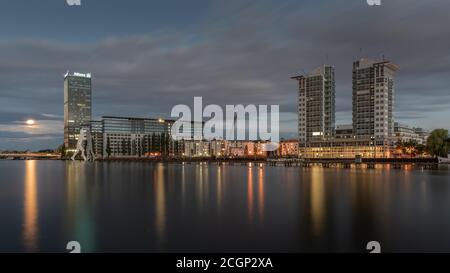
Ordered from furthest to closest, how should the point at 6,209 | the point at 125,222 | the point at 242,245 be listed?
the point at 6,209
the point at 125,222
the point at 242,245

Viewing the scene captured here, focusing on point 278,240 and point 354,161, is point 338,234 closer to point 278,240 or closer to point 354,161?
point 278,240

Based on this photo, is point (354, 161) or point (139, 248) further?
Answer: point (354, 161)

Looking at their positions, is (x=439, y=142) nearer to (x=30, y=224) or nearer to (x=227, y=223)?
(x=227, y=223)

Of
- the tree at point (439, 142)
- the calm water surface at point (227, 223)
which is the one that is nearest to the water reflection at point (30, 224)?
the calm water surface at point (227, 223)

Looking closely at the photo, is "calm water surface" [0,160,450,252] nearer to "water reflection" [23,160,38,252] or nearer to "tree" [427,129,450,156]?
"water reflection" [23,160,38,252]

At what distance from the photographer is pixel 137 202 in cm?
4312

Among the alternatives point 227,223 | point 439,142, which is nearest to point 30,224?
point 227,223

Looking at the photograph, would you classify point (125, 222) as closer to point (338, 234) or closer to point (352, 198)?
point (338, 234)

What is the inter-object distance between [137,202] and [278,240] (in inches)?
896

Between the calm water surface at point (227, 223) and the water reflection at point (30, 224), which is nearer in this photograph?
the calm water surface at point (227, 223)

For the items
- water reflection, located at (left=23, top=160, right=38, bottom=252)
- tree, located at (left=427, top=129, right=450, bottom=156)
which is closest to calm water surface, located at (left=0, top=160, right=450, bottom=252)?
water reflection, located at (left=23, top=160, right=38, bottom=252)

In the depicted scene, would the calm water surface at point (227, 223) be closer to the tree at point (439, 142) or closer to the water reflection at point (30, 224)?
the water reflection at point (30, 224)
